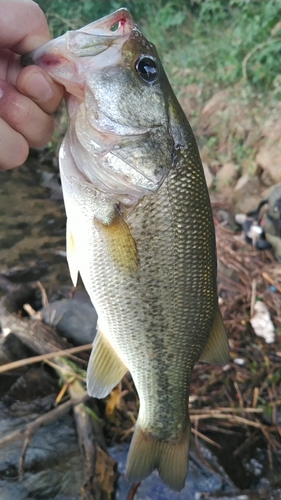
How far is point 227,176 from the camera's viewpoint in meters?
4.54

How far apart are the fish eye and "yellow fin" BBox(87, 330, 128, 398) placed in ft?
3.08

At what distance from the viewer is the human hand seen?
132cm

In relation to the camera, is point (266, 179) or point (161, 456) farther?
point (266, 179)

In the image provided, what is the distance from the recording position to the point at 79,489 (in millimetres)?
2449

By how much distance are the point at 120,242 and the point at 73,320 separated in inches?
80.1

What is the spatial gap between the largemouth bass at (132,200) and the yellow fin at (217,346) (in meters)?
0.05

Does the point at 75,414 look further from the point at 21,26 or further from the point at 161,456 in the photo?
the point at 21,26

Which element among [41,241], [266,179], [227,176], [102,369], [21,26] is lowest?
[41,241]

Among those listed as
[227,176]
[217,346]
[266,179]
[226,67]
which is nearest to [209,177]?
[227,176]

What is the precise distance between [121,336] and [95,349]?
0.15 metres

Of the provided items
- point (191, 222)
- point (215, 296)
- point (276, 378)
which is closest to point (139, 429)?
point (215, 296)

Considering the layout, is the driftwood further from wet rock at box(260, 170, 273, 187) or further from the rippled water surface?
wet rock at box(260, 170, 273, 187)

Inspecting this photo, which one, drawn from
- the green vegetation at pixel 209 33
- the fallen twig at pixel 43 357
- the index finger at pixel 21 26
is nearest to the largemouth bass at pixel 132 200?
the index finger at pixel 21 26

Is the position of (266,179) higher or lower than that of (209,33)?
lower
